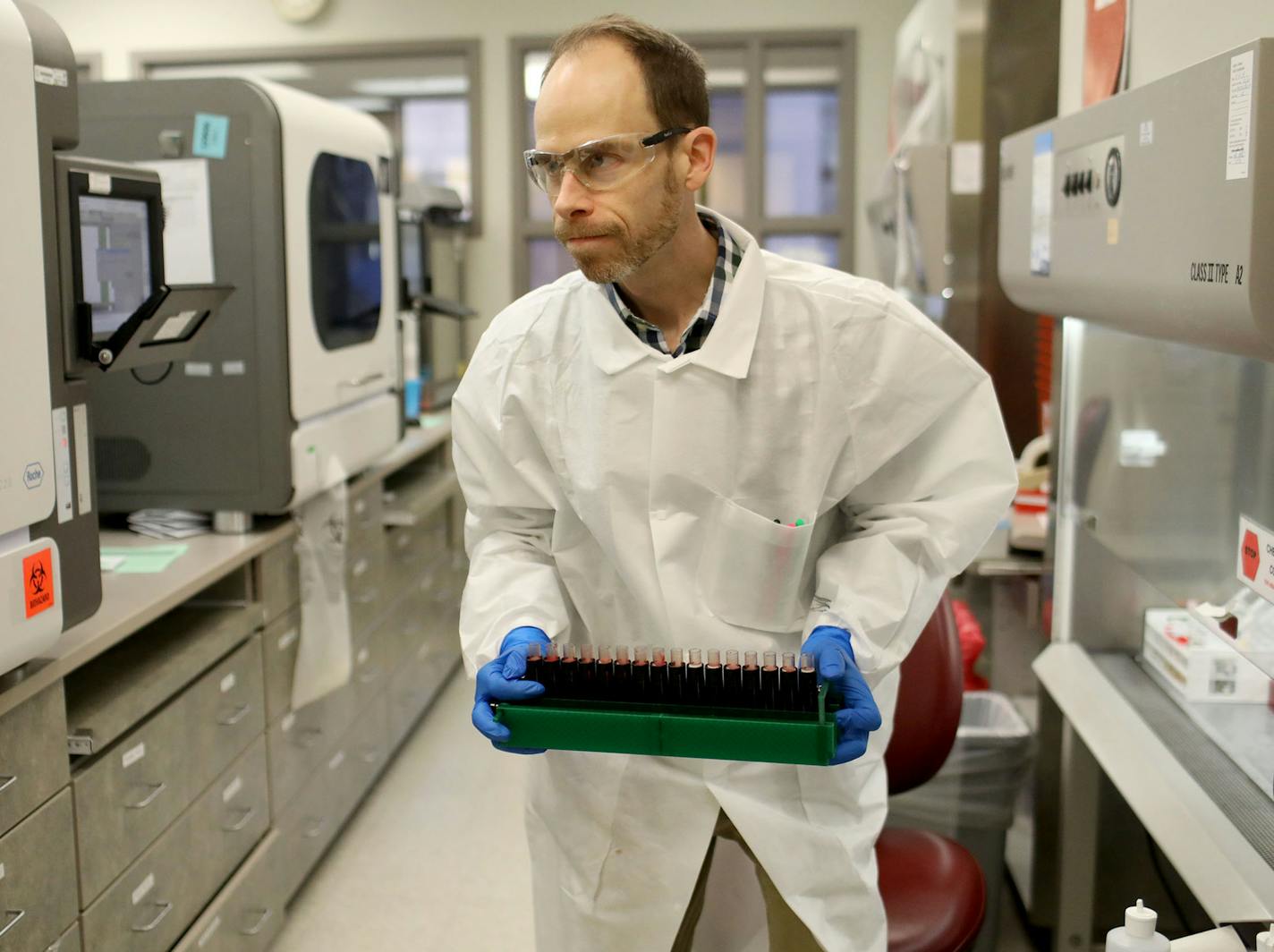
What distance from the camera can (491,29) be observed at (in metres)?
4.90

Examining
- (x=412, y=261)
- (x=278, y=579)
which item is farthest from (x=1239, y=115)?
(x=412, y=261)

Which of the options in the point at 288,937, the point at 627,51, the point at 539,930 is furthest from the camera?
the point at 288,937

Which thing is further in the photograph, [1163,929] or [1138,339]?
[1163,929]

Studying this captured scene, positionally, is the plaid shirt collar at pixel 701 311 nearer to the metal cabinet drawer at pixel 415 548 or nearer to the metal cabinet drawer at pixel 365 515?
the metal cabinet drawer at pixel 365 515

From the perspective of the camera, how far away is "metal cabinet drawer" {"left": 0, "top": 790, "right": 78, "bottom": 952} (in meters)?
1.51

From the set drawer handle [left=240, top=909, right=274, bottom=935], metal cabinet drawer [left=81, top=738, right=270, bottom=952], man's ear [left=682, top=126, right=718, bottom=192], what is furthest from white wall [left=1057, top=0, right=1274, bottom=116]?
drawer handle [left=240, top=909, right=274, bottom=935]

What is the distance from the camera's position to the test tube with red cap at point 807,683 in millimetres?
1282

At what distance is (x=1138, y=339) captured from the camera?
187 cm

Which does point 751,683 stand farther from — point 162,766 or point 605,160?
point 162,766

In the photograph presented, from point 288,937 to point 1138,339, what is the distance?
1924 mm

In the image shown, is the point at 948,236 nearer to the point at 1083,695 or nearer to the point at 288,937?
the point at 1083,695

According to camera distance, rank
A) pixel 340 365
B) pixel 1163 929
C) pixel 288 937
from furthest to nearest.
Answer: pixel 340 365 < pixel 288 937 < pixel 1163 929

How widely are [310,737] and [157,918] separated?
0.73m

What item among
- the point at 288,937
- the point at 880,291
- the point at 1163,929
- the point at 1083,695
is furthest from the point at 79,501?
the point at 1163,929
